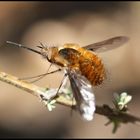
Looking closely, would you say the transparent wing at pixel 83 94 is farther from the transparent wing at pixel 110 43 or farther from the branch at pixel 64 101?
the transparent wing at pixel 110 43

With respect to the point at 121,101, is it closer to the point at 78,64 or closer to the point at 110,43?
the point at 78,64

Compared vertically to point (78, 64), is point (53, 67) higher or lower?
lower

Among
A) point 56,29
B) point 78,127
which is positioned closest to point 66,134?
point 78,127

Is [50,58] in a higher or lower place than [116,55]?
higher

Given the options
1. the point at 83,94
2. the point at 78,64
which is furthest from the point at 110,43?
the point at 83,94

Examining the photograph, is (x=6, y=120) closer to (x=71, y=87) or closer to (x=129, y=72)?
(x=129, y=72)
